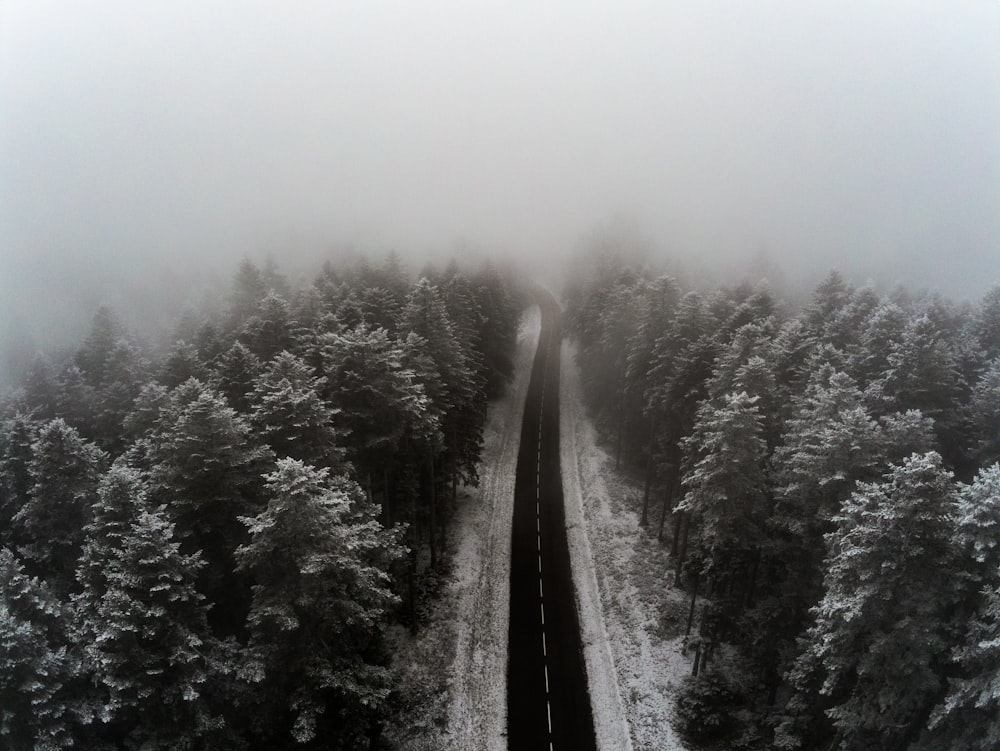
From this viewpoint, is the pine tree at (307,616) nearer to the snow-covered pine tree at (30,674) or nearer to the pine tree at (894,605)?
the snow-covered pine tree at (30,674)

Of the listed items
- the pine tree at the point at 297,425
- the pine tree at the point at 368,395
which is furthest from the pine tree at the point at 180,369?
the pine tree at the point at 297,425

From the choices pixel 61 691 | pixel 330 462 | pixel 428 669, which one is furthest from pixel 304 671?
pixel 428 669

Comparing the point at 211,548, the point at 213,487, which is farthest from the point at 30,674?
the point at 213,487

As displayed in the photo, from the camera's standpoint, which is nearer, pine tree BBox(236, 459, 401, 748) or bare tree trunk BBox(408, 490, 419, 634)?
pine tree BBox(236, 459, 401, 748)

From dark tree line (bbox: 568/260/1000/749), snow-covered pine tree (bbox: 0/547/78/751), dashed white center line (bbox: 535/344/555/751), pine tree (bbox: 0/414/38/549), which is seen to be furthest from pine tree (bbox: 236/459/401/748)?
dark tree line (bbox: 568/260/1000/749)

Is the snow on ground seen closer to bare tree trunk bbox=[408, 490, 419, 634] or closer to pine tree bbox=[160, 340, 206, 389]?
bare tree trunk bbox=[408, 490, 419, 634]
